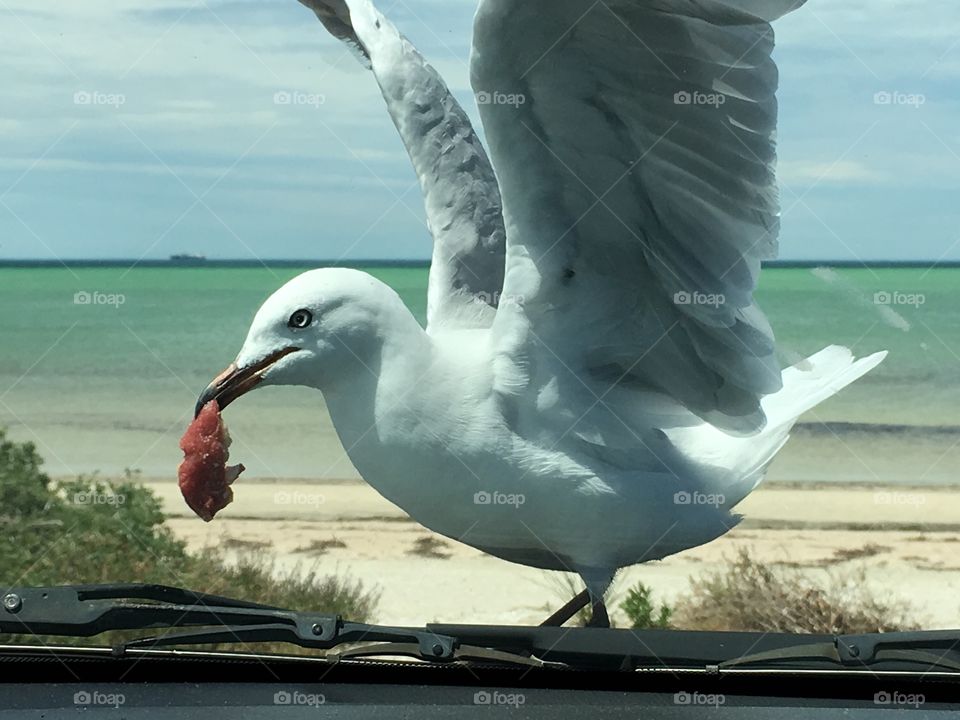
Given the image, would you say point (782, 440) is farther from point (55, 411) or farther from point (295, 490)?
point (55, 411)

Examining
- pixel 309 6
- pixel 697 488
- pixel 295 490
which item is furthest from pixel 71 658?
pixel 309 6

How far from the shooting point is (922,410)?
10.3ft

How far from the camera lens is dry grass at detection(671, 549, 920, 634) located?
102 inches
